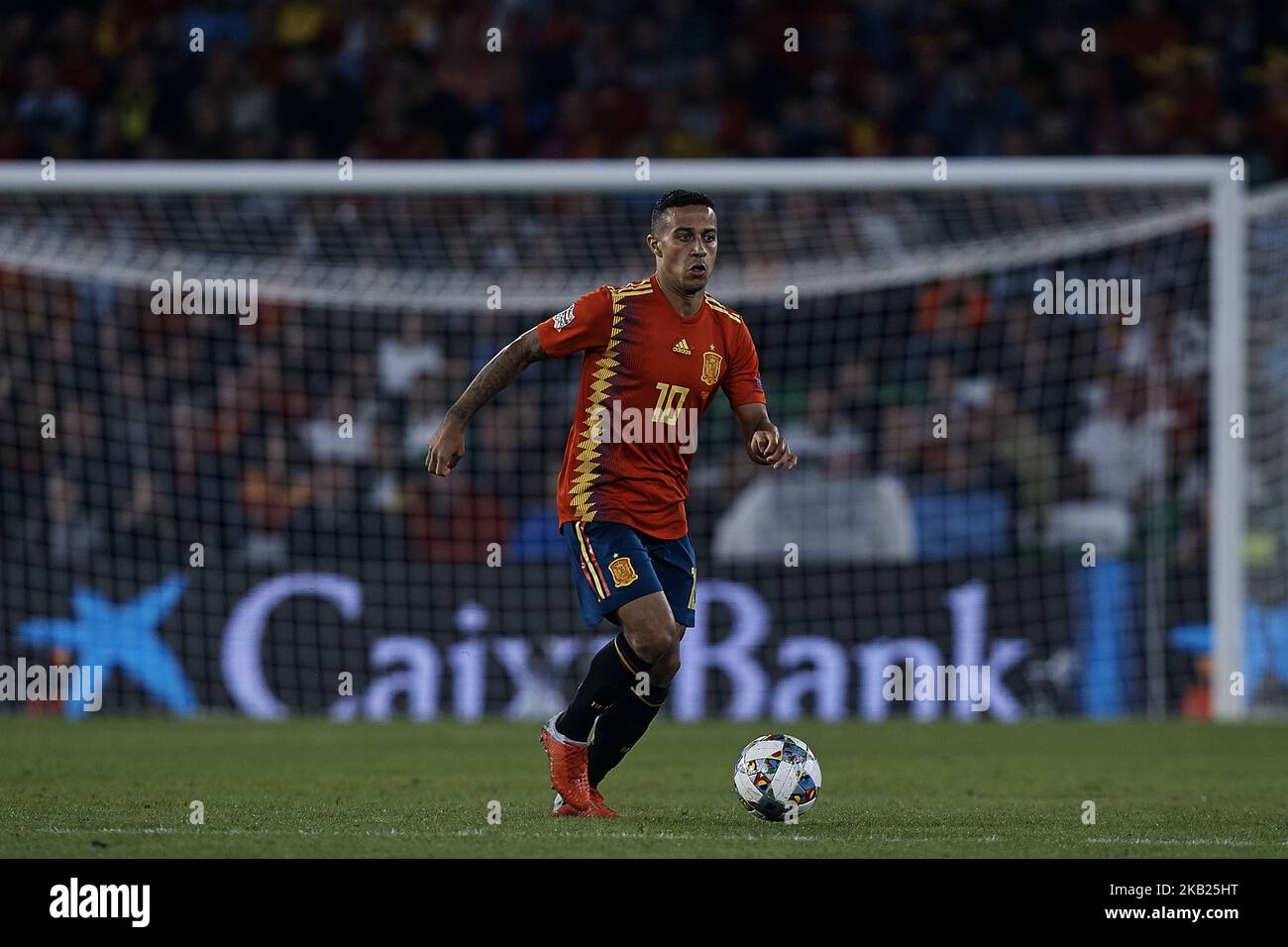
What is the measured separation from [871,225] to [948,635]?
3166 millimetres

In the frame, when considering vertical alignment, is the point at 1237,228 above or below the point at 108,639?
above

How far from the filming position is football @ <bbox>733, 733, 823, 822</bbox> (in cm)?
613

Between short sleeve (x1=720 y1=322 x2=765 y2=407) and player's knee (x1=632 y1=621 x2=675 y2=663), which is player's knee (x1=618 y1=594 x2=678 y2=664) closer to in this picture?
player's knee (x1=632 y1=621 x2=675 y2=663)

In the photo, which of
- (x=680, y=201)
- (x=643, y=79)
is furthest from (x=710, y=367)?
(x=643, y=79)

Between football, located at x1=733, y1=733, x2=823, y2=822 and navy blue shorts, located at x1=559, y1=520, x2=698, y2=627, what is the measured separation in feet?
1.78

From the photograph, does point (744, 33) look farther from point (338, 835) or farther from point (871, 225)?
point (338, 835)

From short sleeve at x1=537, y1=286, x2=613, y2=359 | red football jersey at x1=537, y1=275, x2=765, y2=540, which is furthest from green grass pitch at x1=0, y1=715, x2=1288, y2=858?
short sleeve at x1=537, y1=286, x2=613, y2=359

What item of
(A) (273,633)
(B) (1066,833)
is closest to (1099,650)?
(A) (273,633)

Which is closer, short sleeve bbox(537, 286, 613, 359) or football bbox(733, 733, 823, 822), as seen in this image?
football bbox(733, 733, 823, 822)

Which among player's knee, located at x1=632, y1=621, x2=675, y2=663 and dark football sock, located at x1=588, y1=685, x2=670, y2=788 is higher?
player's knee, located at x1=632, y1=621, x2=675, y2=663

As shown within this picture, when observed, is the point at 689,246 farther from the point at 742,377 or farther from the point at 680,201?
the point at 742,377

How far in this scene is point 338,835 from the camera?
555 centimetres

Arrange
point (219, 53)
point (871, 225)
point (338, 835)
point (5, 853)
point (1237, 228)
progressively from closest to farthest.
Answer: point (5, 853)
point (338, 835)
point (1237, 228)
point (871, 225)
point (219, 53)

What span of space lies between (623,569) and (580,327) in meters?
0.83
